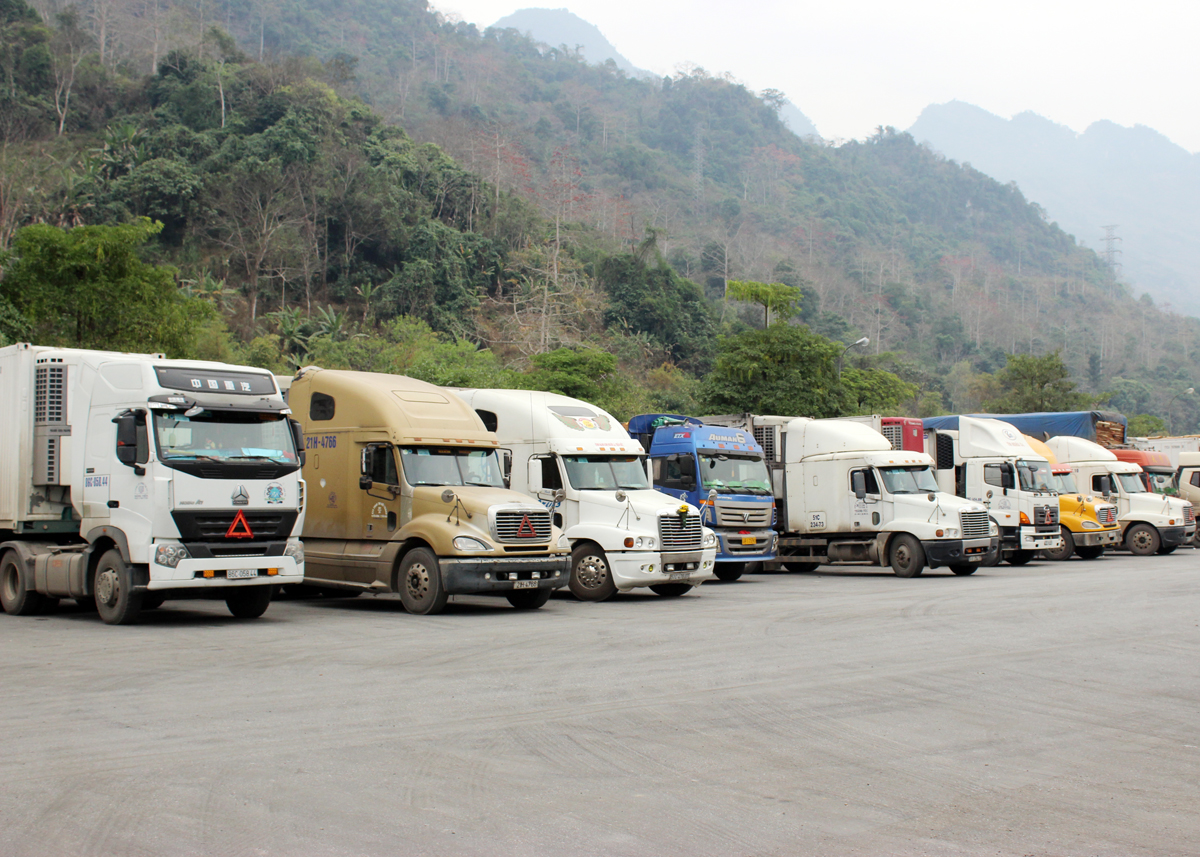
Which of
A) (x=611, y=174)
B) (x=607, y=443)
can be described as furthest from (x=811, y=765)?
(x=611, y=174)

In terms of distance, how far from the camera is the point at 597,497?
1733 cm

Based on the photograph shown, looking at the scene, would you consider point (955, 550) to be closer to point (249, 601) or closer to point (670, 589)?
point (670, 589)

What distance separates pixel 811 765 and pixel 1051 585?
50.1ft

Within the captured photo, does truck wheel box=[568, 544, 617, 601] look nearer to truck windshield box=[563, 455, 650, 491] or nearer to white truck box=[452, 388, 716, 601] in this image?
white truck box=[452, 388, 716, 601]

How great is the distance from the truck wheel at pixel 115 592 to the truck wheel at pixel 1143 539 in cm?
2764

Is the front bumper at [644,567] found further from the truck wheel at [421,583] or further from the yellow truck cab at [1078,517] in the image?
the yellow truck cab at [1078,517]

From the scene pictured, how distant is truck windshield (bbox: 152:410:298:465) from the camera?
12930 mm

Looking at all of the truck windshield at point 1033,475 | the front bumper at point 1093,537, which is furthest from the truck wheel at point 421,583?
the front bumper at point 1093,537

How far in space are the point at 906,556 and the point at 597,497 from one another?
927cm

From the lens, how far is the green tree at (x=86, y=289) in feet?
92.5

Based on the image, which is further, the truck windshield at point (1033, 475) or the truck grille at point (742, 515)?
the truck windshield at point (1033, 475)

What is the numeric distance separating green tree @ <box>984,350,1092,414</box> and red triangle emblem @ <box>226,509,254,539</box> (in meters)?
52.6

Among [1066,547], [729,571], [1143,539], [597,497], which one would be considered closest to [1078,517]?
[1066,547]

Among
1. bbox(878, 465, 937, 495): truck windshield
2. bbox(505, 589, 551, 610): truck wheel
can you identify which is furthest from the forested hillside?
bbox(505, 589, 551, 610): truck wheel
